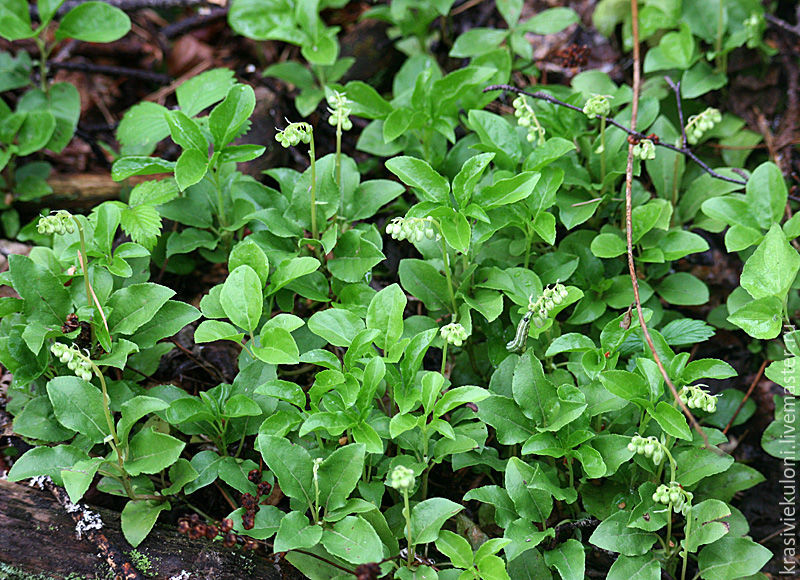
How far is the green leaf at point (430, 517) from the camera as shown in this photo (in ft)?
6.85

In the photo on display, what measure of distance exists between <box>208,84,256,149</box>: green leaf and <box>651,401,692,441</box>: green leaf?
1.88 meters

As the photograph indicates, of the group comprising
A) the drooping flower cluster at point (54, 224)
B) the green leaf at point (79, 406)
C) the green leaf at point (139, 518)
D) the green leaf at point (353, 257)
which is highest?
the drooping flower cluster at point (54, 224)

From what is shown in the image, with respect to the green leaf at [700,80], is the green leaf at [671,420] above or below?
below

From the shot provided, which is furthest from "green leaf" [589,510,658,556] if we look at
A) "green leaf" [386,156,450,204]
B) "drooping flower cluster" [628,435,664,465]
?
"green leaf" [386,156,450,204]

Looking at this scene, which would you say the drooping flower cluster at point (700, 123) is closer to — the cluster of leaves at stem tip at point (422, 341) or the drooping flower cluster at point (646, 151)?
the cluster of leaves at stem tip at point (422, 341)

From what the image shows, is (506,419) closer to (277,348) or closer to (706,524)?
(706,524)

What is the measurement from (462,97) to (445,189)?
77 cm

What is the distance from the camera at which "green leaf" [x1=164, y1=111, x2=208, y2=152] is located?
8.71 ft

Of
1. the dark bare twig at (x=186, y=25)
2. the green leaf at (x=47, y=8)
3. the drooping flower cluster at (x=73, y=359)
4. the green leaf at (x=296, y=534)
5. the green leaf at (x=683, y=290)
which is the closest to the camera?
the green leaf at (x=296, y=534)

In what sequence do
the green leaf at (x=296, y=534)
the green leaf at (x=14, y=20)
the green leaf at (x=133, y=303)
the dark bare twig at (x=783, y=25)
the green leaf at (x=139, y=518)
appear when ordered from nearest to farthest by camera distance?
the green leaf at (x=296, y=534), the green leaf at (x=139, y=518), the green leaf at (x=133, y=303), the green leaf at (x=14, y=20), the dark bare twig at (x=783, y=25)

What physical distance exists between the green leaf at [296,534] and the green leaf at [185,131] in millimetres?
1463

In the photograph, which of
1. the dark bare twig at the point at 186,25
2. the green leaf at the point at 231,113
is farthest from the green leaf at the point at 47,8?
the green leaf at the point at 231,113

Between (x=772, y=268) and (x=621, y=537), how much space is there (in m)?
1.11

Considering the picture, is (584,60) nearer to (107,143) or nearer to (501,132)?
(501,132)
